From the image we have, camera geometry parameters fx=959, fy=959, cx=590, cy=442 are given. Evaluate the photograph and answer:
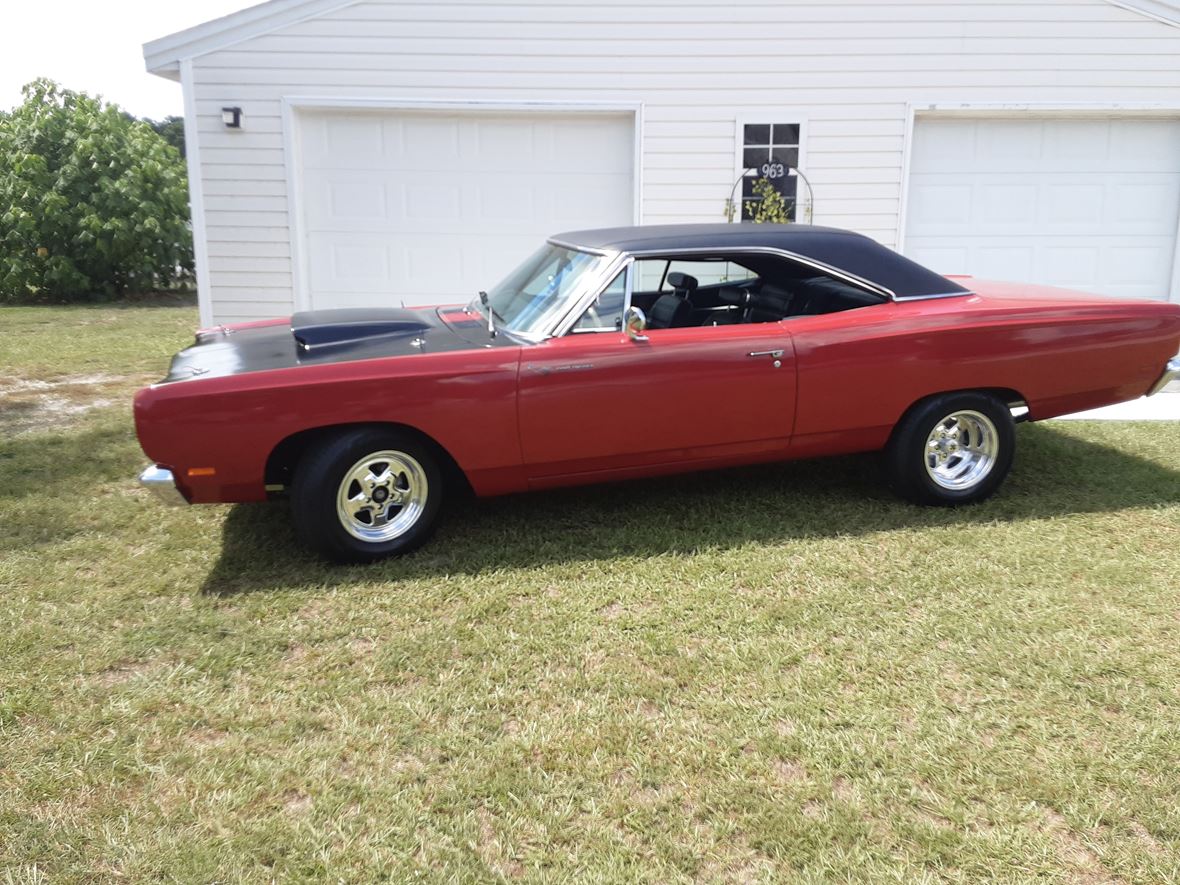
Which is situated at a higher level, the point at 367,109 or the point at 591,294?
the point at 367,109

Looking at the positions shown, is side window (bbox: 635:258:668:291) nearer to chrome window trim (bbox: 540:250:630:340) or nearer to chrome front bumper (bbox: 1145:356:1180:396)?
chrome window trim (bbox: 540:250:630:340)

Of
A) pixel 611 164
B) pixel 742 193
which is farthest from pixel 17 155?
pixel 742 193

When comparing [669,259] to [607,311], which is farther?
[669,259]

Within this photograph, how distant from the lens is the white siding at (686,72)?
862cm

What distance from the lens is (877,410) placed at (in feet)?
15.8

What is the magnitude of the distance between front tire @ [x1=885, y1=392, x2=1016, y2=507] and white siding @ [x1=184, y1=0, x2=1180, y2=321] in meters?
4.62

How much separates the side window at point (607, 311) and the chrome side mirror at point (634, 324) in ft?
0.16

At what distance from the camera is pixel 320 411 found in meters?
4.09

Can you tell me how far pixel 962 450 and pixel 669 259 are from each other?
186 centimetres

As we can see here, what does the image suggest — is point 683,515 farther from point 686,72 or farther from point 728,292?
point 686,72

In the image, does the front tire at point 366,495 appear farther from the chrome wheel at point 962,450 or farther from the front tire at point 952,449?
the chrome wheel at point 962,450

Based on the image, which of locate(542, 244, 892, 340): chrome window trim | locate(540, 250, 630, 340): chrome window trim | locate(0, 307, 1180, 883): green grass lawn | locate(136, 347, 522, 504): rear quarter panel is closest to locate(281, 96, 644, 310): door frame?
locate(542, 244, 892, 340): chrome window trim

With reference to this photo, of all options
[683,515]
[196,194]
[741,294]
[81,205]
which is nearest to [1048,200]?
[741,294]

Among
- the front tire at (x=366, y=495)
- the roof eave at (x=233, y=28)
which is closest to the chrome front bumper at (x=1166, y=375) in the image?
the front tire at (x=366, y=495)
